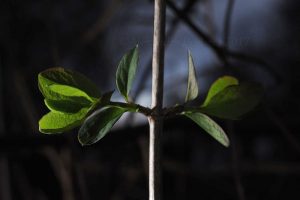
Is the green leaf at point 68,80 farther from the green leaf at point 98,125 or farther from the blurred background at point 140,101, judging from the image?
the blurred background at point 140,101

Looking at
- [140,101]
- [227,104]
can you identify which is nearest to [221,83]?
[227,104]

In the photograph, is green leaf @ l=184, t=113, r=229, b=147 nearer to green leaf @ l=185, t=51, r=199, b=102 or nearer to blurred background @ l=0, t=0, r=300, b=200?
green leaf @ l=185, t=51, r=199, b=102

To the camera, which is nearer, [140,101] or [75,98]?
[75,98]

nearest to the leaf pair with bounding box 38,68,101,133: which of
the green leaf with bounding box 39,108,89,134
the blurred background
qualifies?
the green leaf with bounding box 39,108,89,134

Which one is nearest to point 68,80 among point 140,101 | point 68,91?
point 68,91

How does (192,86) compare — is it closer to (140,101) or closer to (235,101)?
(235,101)

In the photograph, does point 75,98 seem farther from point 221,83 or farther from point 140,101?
point 140,101

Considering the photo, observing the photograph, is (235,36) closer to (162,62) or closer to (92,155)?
(92,155)

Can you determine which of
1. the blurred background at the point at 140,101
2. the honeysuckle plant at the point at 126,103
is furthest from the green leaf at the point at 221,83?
the blurred background at the point at 140,101
